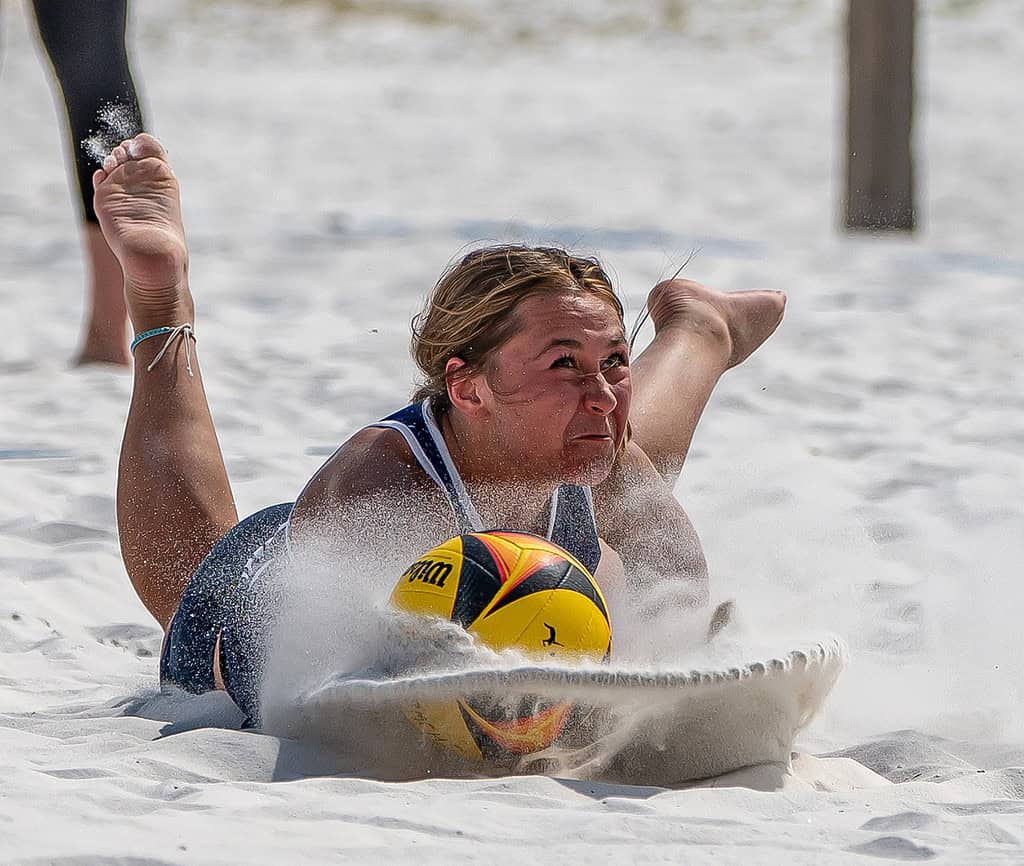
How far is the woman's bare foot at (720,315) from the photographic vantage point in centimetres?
369

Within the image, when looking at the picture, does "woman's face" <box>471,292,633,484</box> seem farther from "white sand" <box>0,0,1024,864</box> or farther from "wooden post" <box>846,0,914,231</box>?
"wooden post" <box>846,0,914,231</box>

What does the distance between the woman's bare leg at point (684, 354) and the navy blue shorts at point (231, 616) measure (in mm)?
822

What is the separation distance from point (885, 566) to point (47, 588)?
1.83m

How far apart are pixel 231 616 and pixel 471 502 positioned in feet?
1.59

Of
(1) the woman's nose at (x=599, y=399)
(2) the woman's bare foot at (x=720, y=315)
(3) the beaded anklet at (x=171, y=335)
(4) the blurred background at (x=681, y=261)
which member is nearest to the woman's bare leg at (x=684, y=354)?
(2) the woman's bare foot at (x=720, y=315)

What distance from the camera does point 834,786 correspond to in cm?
235

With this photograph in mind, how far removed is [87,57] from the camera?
14.5 feet

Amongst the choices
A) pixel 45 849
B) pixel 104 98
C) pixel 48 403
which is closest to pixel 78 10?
pixel 104 98

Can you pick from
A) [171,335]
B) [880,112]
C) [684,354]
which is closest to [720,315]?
[684,354]

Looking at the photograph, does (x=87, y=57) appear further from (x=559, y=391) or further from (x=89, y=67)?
(x=559, y=391)

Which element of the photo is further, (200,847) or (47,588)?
(47,588)

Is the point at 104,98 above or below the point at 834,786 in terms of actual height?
above

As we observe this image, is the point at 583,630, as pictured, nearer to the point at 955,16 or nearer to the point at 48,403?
the point at 48,403

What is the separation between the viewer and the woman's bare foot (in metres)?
3.69
